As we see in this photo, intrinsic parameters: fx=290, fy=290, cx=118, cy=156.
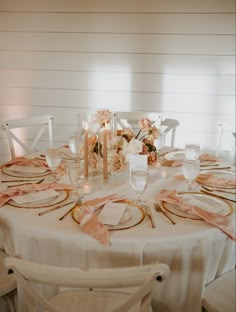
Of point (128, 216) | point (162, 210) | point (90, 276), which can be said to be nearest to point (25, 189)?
point (128, 216)

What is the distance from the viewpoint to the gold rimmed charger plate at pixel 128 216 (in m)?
1.06

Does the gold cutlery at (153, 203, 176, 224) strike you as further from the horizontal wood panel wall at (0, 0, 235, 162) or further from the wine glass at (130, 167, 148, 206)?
the horizontal wood panel wall at (0, 0, 235, 162)

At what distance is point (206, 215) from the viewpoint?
1.12 metres

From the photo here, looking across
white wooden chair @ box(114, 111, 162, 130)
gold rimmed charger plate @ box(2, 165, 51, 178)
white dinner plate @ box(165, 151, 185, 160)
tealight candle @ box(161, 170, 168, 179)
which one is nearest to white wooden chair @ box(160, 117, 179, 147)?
white wooden chair @ box(114, 111, 162, 130)

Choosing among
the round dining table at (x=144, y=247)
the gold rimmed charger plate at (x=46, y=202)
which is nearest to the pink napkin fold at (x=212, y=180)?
the round dining table at (x=144, y=247)

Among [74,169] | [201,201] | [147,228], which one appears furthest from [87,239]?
[201,201]

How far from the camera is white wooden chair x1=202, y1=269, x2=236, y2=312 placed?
108cm

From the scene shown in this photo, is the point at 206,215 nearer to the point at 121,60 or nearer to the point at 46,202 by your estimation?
the point at 46,202

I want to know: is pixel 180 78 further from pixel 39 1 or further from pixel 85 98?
pixel 39 1

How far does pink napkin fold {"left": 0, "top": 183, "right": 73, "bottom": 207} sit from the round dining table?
0.07 m

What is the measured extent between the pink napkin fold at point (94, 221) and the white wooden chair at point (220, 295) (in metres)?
0.48

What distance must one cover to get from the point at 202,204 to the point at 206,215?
12 cm

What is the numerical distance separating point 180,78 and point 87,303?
2.14m

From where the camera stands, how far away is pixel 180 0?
251 centimetres
